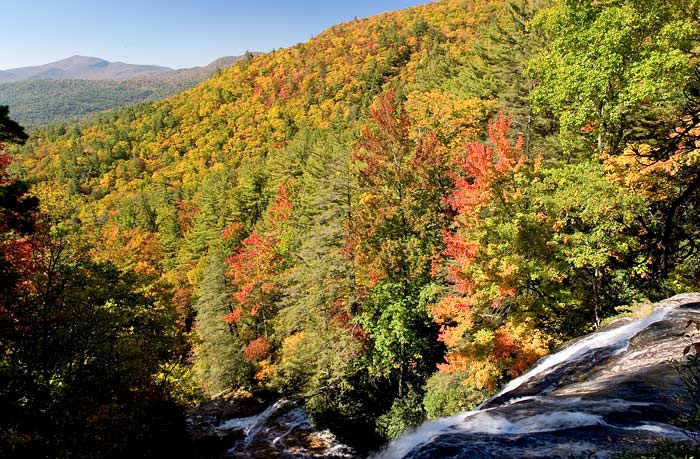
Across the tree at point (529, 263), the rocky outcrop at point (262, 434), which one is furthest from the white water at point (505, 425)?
the rocky outcrop at point (262, 434)

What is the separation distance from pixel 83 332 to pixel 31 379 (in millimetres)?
2628

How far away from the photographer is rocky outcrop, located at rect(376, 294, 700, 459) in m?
5.20

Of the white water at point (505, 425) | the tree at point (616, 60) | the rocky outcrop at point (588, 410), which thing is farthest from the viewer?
the tree at point (616, 60)

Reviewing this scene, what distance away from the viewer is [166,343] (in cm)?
2305

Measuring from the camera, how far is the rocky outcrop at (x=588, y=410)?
17.1 feet

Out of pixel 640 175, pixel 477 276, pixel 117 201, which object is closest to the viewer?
pixel 640 175

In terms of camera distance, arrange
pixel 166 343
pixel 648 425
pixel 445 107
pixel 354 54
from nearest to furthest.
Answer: pixel 648 425 → pixel 166 343 → pixel 445 107 → pixel 354 54

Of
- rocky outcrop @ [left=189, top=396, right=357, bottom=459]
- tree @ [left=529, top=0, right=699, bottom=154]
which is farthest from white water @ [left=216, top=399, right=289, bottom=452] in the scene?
tree @ [left=529, top=0, right=699, bottom=154]

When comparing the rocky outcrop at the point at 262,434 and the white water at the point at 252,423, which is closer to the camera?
the rocky outcrop at the point at 262,434

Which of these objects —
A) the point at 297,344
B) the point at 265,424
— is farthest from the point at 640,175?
the point at 265,424

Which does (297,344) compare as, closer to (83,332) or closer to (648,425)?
(83,332)

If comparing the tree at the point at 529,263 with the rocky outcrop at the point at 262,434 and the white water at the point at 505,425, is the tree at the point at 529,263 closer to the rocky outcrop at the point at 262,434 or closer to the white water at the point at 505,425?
the white water at the point at 505,425

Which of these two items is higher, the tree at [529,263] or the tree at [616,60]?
the tree at [616,60]

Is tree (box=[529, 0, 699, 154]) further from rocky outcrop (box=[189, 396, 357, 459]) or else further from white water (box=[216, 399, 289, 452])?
white water (box=[216, 399, 289, 452])
